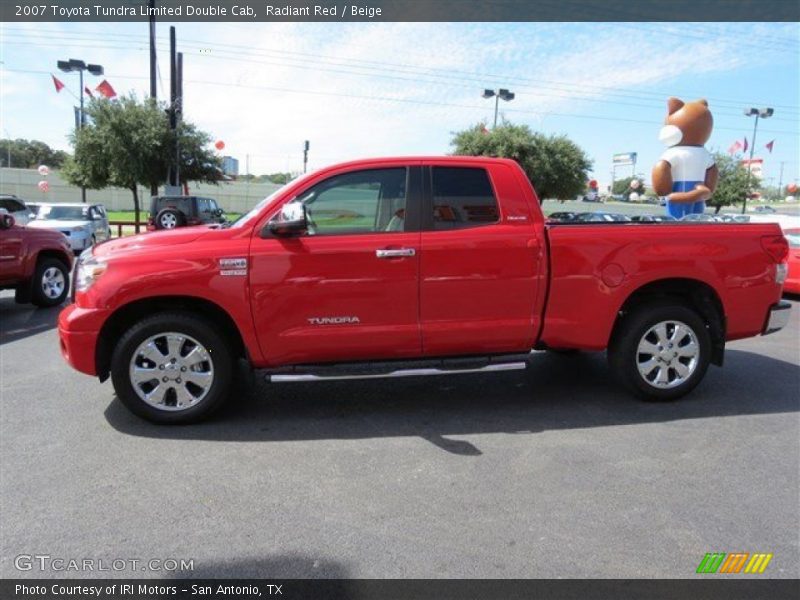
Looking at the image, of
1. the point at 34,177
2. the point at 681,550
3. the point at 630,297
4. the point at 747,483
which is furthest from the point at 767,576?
the point at 34,177

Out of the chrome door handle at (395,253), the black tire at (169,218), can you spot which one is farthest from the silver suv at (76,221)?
the chrome door handle at (395,253)

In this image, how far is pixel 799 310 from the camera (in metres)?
9.70

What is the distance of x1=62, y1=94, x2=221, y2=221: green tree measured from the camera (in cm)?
2388

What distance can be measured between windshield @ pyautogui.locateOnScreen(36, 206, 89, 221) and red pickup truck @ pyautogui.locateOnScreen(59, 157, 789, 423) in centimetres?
1480

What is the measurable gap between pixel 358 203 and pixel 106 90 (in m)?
25.4

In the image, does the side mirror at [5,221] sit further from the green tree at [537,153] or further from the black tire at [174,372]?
the green tree at [537,153]

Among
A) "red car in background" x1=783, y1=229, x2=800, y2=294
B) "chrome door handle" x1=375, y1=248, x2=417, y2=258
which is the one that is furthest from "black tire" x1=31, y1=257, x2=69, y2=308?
"red car in background" x1=783, y1=229, x2=800, y2=294

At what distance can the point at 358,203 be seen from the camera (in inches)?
172

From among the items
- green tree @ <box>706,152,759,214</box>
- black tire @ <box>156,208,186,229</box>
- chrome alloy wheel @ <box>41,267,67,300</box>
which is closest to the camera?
chrome alloy wheel @ <box>41,267,67,300</box>

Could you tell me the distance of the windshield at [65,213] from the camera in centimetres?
1700

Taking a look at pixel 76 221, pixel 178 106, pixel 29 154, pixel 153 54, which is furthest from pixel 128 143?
pixel 29 154

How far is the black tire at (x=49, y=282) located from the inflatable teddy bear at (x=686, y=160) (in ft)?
38.9

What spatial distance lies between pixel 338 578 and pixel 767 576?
1966 mm

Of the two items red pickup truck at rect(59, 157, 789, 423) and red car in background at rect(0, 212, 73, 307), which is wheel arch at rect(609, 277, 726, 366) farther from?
red car in background at rect(0, 212, 73, 307)
